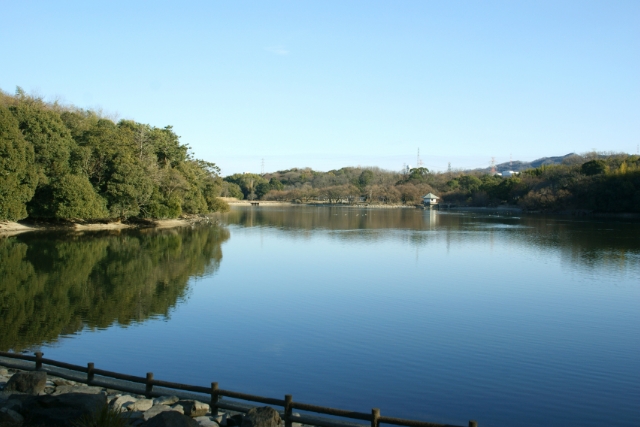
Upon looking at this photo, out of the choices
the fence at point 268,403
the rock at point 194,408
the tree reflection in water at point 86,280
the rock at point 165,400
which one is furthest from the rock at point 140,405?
the tree reflection in water at point 86,280

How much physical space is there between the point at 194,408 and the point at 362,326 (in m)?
6.44

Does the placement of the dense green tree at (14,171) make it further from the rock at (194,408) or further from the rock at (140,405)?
the rock at (194,408)

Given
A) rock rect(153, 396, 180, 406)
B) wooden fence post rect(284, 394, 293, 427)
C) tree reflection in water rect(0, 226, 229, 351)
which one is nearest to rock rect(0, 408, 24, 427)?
rock rect(153, 396, 180, 406)

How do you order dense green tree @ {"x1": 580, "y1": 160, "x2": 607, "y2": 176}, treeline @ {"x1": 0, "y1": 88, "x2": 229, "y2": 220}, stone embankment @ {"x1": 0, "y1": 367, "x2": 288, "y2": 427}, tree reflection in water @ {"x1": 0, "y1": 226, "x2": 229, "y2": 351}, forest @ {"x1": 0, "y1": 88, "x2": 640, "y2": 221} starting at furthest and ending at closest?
dense green tree @ {"x1": 580, "y1": 160, "x2": 607, "y2": 176}
forest @ {"x1": 0, "y1": 88, "x2": 640, "y2": 221}
treeline @ {"x1": 0, "y1": 88, "x2": 229, "y2": 220}
tree reflection in water @ {"x1": 0, "y1": 226, "x2": 229, "y2": 351}
stone embankment @ {"x1": 0, "y1": 367, "x2": 288, "y2": 427}

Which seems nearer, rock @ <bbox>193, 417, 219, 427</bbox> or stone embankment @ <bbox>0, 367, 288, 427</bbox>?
stone embankment @ <bbox>0, 367, 288, 427</bbox>

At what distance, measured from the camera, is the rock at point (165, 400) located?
278 inches

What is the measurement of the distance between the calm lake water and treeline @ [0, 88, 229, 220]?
7.05m

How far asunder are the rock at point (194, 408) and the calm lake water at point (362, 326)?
1832 mm

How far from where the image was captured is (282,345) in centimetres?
1116

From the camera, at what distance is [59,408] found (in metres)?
5.96

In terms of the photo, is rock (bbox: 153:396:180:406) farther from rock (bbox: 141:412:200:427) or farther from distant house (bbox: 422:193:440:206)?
distant house (bbox: 422:193:440:206)

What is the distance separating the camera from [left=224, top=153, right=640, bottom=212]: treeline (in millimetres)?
62094

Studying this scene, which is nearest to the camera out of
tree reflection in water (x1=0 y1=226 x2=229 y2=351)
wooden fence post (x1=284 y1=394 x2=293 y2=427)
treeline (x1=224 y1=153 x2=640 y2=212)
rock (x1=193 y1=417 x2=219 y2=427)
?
wooden fence post (x1=284 y1=394 x2=293 y2=427)

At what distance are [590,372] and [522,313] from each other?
15.3 ft
